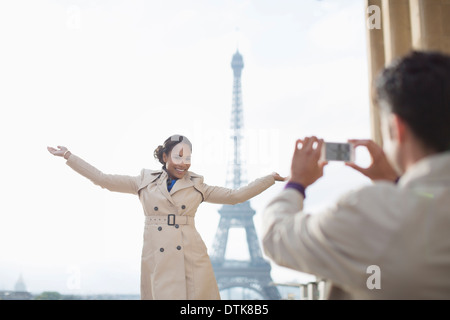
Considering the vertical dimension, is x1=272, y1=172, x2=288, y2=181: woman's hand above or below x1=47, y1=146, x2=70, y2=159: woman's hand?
below

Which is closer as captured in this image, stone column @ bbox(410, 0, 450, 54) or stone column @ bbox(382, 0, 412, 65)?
stone column @ bbox(410, 0, 450, 54)

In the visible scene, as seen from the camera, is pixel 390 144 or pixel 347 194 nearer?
pixel 347 194

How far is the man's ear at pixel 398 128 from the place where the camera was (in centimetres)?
128

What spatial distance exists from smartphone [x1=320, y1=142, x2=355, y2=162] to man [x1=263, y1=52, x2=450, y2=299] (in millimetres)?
419

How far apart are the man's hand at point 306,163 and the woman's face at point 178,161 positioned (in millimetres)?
3881

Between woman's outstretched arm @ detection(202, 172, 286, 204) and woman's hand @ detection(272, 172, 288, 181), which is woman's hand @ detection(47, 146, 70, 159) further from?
woman's hand @ detection(272, 172, 288, 181)

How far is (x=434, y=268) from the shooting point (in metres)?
1.10

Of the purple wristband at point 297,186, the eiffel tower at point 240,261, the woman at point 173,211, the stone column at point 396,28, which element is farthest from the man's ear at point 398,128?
the eiffel tower at point 240,261

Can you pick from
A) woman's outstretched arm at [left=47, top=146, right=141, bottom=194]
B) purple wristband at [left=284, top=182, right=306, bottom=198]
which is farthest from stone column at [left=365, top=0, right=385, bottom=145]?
purple wristband at [left=284, top=182, right=306, bottom=198]

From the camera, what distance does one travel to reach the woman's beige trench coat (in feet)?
16.4
